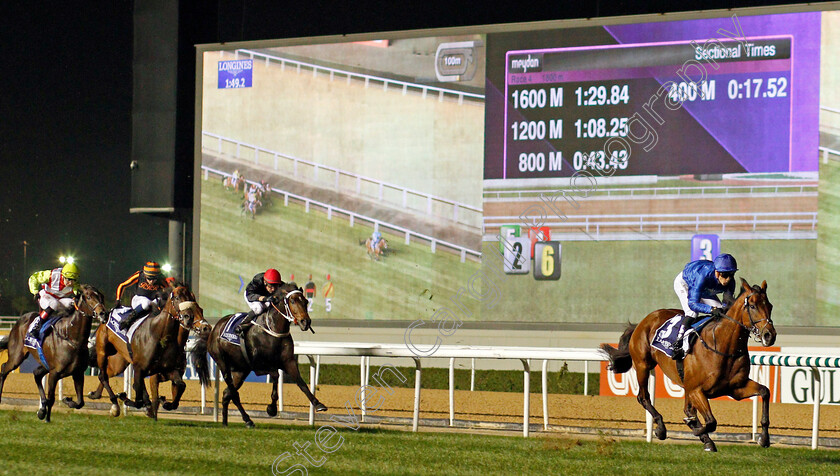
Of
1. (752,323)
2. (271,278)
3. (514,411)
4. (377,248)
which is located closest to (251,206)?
(377,248)

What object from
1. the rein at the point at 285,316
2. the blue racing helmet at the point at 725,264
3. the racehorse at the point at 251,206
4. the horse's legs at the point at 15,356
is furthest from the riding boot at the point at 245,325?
the racehorse at the point at 251,206

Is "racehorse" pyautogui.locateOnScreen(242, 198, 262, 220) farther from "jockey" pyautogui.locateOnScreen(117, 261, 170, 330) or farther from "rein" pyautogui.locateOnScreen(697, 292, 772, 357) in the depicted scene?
"rein" pyautogui.locateOnScreen(697, 292, 772, 357)

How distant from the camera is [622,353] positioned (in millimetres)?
8406

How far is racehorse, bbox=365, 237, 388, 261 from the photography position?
1785 cm

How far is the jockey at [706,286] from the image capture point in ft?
23.7

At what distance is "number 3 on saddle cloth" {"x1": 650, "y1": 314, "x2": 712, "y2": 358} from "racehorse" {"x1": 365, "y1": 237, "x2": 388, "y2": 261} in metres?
10.3

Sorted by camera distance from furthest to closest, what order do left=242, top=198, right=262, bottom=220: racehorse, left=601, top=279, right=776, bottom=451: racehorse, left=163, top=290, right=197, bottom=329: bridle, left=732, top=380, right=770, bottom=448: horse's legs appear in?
left=242, top=198, right=262, bottom=220: racehorse → left=163, top=290, right=197, bottom=329: bridle → left=732, top=380, right=770, bottom=448: horse's legs → left=601, top=279, right=776, bottom=451: racehorse

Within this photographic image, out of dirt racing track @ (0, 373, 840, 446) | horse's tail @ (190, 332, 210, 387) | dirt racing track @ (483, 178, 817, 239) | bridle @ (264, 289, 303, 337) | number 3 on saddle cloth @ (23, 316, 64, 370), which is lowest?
dirt racing track @ (0, 373, 840, 446)

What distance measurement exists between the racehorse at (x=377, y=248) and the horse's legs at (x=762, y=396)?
1111cm

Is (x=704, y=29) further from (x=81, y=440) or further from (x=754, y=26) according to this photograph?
(x=81, y=440)

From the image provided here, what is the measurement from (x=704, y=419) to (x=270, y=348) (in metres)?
4.05

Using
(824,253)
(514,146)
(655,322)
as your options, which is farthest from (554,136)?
(655,322)

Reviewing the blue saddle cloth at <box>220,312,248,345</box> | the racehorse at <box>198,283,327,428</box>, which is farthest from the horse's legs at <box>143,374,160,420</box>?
the blue saddle cloth at <box>220,312,248,345</box>

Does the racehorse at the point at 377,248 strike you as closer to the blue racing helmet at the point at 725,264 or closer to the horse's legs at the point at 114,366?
the horse's legs at the point at 114,366
